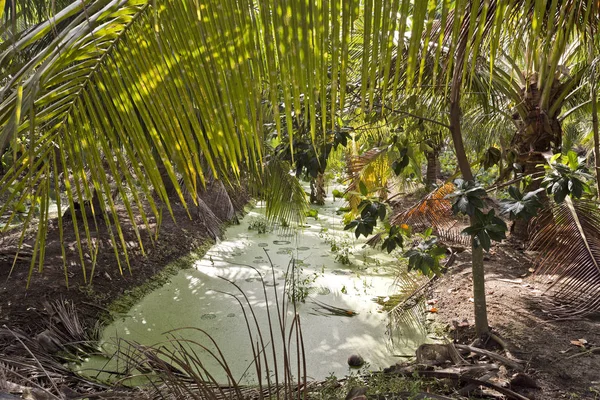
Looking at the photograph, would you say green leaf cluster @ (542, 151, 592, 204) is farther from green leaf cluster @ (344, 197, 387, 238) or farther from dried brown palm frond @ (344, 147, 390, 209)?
dried brown palm frond @ (344, 147, 390, 209)

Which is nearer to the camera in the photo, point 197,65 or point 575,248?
point 197,65

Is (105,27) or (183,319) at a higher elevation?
(105,27)

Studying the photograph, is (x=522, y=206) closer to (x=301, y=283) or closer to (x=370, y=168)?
(x=370, y=168)

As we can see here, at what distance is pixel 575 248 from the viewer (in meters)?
2.65

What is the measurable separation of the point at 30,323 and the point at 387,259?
3199 millimetres

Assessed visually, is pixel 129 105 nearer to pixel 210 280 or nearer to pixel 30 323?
pixel 30 323

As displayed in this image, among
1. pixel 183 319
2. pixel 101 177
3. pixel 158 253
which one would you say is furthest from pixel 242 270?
pixel 101 177

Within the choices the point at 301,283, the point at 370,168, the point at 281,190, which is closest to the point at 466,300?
the point at 370,168

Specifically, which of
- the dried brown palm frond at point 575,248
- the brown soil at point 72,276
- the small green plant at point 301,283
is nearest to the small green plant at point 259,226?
the brown soil at point 72,276

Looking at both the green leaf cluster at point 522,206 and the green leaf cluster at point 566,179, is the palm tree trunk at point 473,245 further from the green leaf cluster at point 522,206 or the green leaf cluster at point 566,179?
the green leaf cluster at point 566,179

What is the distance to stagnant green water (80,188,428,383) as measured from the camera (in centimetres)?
299

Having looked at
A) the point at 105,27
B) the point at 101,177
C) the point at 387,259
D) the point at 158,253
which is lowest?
the point at 387,259

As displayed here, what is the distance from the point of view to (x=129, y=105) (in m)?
0.75

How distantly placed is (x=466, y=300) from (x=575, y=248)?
3.38 ft
